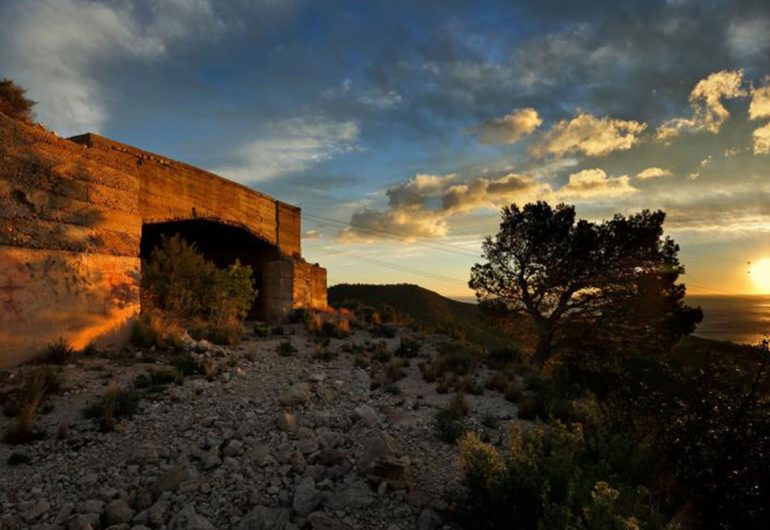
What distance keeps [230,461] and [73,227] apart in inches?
272

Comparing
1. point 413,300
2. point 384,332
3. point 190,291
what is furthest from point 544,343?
point 413,300

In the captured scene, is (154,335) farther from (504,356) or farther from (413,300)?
(413,300)

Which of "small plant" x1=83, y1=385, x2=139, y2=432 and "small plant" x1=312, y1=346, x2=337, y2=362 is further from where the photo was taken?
"small plant" x1=312, y1=346, x2=337, y2=362

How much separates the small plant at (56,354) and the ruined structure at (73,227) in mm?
176

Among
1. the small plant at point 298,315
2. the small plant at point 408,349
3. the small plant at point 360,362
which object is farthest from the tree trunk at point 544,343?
the small plant at point 360,362

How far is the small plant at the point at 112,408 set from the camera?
6.43 m

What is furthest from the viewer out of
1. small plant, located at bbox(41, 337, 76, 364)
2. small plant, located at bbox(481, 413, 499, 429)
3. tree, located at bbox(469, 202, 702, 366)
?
tree, located at bbox(469, 202, 702, 366)

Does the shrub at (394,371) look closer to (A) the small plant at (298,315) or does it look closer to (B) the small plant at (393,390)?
(B) the small plant at (393,390)

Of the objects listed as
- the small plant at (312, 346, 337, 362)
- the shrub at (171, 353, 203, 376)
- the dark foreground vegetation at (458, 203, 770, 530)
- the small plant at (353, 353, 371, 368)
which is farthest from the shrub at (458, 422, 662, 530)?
the small plant at (312, 346, 337, 362)

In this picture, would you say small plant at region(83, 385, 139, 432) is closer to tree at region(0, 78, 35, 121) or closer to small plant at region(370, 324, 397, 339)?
tree at region(0, 78, 35, 121)

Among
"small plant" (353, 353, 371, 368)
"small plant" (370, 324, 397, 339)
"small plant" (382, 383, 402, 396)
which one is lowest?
"small plant" (382, 383, 402, 396)

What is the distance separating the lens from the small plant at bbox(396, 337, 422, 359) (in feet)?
45.6

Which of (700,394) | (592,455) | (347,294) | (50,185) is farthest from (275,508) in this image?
(347,294)

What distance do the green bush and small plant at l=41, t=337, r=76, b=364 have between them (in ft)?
10.5
